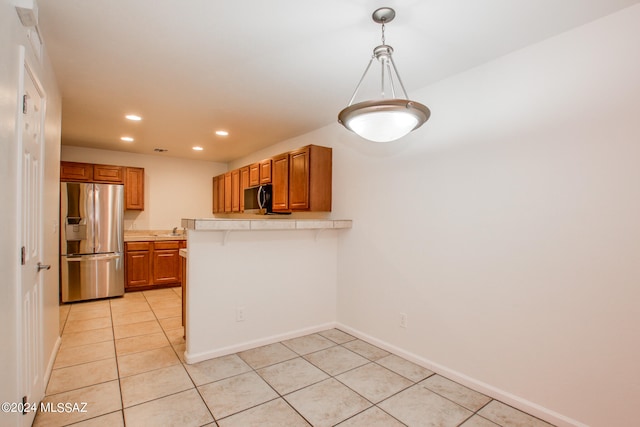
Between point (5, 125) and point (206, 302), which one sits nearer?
point (5, 125)

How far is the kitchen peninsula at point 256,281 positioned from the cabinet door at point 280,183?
2.47 feet

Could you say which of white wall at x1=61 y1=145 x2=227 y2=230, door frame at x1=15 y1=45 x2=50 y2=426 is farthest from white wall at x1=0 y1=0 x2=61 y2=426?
white wall at x1=61 y1=145 x2=227 y2=230

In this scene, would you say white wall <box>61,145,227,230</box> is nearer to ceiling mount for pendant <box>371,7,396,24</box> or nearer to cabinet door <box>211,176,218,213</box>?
cabinet door <box>211,176,218,213</box>

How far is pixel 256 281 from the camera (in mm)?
3156

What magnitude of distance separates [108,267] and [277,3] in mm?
4645

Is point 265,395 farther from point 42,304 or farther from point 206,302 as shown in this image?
point 42,304

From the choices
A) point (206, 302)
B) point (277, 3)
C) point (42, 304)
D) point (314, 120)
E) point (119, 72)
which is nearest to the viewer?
point (277, 3)

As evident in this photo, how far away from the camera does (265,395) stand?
2270 millimetres

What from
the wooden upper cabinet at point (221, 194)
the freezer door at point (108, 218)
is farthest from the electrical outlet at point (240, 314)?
the wooden upper cabinet at point (221, 194)

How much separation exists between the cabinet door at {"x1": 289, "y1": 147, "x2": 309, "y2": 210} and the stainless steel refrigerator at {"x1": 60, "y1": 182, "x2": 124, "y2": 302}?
2827 mm

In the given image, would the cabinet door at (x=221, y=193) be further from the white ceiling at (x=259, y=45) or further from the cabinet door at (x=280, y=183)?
the white ceiling at (x=259, y=45)

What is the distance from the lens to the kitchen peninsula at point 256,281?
2.80m

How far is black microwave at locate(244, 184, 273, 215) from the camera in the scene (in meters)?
4.42

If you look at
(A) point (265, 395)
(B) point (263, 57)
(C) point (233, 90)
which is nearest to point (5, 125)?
(B) point (263, 57)
